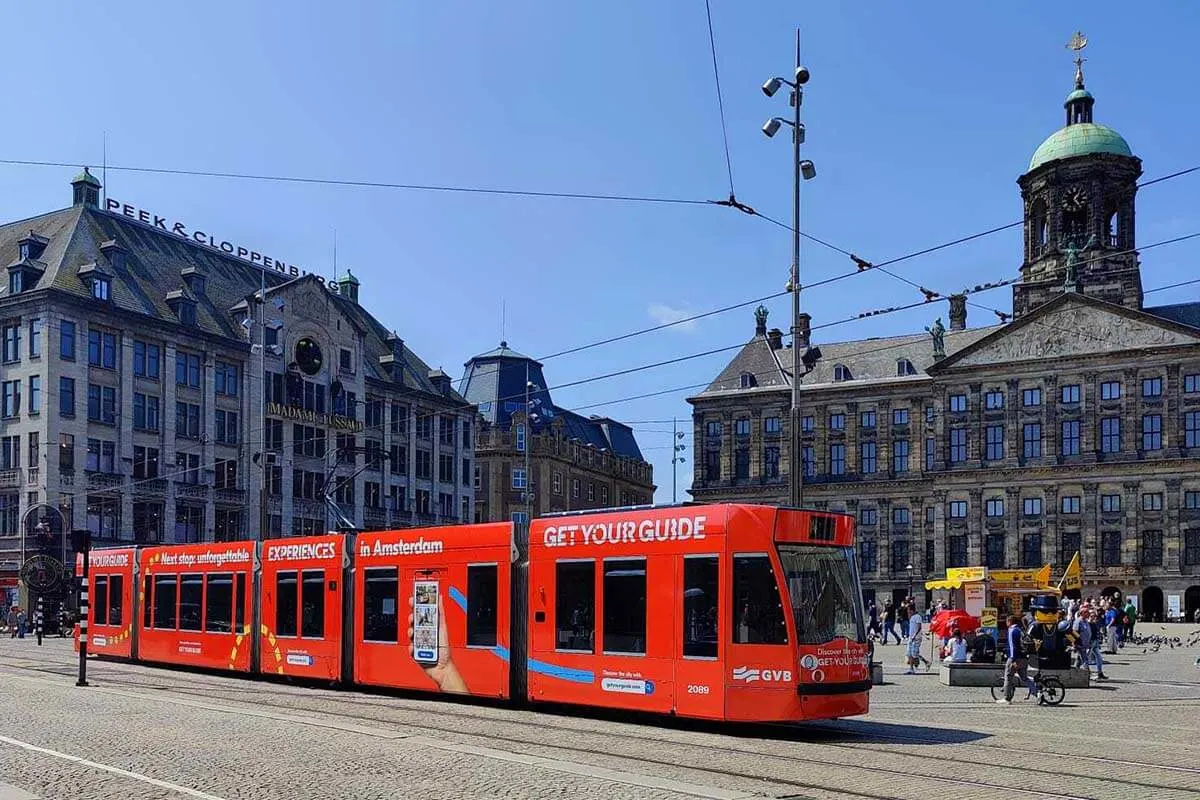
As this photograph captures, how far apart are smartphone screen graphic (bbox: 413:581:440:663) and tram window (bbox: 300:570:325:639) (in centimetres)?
324

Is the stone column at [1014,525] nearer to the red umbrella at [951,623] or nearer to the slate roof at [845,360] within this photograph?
the slate roof at [845,360]

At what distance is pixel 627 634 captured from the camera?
62.7ft

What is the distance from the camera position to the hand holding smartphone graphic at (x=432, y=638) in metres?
22.4

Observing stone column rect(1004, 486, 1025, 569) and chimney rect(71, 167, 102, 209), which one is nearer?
chimney rect(71, 167, 102, 209)

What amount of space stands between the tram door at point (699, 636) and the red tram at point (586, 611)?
2 cm

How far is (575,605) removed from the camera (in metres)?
20.0

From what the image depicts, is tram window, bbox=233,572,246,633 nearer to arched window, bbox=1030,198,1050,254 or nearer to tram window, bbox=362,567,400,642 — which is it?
tram window, bbox=362,567,400,642

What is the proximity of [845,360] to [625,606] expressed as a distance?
84.6 metres

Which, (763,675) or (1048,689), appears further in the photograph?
(1048,689)

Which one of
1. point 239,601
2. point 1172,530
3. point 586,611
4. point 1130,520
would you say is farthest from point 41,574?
point 1172,530

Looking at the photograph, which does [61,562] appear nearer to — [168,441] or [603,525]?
[168,441]

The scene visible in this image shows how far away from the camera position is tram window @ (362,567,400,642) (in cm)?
2400

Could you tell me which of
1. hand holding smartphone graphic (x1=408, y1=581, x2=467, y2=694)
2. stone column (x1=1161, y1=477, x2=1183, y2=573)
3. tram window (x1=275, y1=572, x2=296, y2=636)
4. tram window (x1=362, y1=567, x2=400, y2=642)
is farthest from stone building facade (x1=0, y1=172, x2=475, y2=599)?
stone column (x1=1161, y1=477, x2=1183, y2=573)

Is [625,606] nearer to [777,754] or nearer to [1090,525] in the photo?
[777,754]
